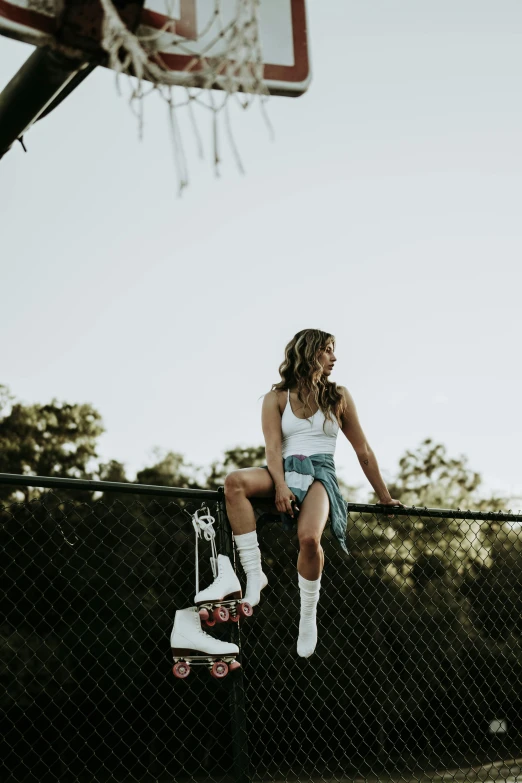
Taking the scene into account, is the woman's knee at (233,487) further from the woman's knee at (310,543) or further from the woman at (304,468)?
the woman's knee at (310,543)

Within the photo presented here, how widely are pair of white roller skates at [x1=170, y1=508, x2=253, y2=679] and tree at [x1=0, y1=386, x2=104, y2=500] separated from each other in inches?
763

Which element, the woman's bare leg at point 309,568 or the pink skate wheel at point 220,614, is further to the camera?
the woman's bare leg at point 309,568

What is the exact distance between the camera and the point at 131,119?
207 cm

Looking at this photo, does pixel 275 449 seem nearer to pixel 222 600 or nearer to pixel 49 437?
pixel 222 600

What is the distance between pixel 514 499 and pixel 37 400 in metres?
14.5

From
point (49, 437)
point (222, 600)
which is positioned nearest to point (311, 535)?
point (222, 600)

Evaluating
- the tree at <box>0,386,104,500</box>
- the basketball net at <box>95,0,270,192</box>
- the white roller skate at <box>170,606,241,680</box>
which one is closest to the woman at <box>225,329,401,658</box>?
the white roller skate at <box>170,606,241,680</box>

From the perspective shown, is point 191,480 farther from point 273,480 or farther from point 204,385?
point 273,480

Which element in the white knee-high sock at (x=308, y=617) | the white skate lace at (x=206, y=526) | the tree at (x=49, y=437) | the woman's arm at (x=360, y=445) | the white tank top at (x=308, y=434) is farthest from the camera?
the tree at (x=49, y=437)

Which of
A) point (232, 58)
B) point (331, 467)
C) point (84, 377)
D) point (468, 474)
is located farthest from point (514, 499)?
point (232, 58)

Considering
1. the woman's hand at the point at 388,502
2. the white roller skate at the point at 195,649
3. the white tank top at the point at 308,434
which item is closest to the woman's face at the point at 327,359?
the white tank top at the point at 308,434

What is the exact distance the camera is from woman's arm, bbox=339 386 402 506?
12.6 feet

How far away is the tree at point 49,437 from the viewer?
22.0m

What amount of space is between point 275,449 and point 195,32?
5.99 ft
